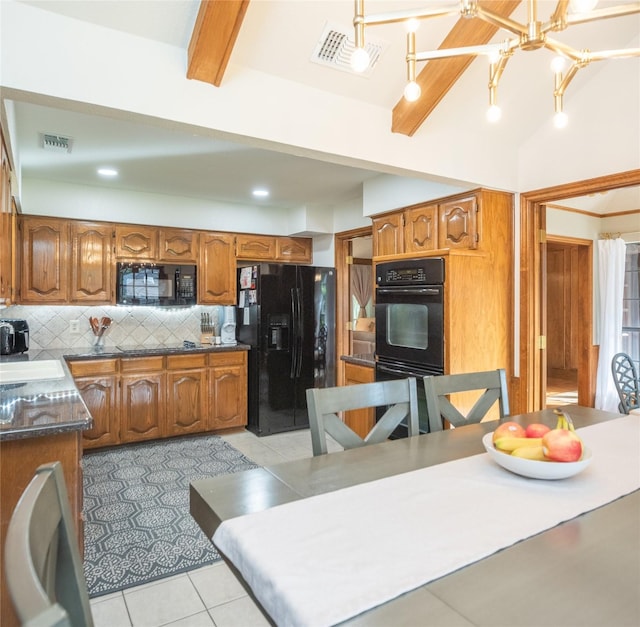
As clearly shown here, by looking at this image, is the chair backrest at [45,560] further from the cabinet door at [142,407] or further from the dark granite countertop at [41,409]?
the cabinet door at [142,407]

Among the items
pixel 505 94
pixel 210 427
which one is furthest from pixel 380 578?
pixel 210 427

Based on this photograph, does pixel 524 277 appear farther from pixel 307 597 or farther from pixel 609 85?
pixel 307 597

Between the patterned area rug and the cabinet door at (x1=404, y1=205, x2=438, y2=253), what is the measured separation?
2.24 metres

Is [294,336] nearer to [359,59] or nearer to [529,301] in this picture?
[529,301]

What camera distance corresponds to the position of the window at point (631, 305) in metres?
5.14

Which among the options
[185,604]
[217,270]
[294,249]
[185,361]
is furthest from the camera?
[294,249]

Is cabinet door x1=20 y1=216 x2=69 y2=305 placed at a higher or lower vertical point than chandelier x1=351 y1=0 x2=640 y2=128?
lower

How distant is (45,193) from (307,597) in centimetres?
444

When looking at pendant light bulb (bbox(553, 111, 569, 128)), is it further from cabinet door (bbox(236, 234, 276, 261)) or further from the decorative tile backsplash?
the decorative tile backsplash

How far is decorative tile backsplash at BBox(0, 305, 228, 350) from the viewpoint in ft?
13.9

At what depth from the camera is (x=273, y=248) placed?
5277 mm

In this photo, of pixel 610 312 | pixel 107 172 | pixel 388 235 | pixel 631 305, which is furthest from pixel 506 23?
pixel 631 305

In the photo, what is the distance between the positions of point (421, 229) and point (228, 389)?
2.47m

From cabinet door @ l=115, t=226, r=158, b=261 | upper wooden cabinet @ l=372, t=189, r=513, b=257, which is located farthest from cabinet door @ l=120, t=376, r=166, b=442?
upper wooden cabinet @ l=372, t=189, r=513, b=257
